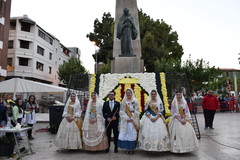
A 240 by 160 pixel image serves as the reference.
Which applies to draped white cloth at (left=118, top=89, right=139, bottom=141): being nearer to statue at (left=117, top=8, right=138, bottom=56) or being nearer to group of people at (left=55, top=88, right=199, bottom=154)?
group of people at (left=55, top=88, right=199, bottom=154)

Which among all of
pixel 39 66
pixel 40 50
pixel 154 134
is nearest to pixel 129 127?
pixel 154 134

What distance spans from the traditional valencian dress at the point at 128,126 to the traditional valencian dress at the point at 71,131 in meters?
1.29

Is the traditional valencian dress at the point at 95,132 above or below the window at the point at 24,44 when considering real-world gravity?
below

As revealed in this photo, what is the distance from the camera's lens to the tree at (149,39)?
85.8ft

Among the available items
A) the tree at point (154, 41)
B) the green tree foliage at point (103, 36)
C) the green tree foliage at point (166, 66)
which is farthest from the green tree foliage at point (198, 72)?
the green tree foliage at point (103, 36)

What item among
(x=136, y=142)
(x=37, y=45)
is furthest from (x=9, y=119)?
(x=37, y=45)

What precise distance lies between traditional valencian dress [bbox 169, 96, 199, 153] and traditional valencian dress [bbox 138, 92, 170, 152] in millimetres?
197

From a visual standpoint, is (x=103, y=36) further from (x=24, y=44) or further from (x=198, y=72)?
(x=198, y=72)

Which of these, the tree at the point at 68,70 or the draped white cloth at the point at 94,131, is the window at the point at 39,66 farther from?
the draped white cloth at the point at 94,131

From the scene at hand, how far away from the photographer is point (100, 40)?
A: 33.1 m

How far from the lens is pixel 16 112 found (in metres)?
7.57

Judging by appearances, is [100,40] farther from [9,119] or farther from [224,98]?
[9,119]

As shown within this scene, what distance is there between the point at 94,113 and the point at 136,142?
4.97 ft

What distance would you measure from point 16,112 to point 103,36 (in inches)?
1028
